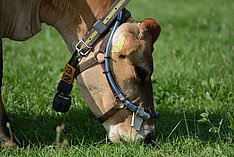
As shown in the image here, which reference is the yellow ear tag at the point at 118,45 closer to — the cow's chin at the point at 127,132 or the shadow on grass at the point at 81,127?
the cow's chin at the point at 127,132

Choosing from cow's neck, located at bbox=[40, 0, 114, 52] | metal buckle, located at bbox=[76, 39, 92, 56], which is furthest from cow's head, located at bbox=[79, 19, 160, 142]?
cow's neck, located at bbox=[40, 0, 114, 52]

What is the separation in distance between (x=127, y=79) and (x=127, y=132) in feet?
1.09

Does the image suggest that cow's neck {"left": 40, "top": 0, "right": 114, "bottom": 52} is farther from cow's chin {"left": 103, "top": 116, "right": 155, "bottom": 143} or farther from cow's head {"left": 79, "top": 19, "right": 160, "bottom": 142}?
cow's chin {"left": 103, "top": 116, "right": 155, "bottom": 143}

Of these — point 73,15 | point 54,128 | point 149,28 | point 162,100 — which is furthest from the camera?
point 162,100

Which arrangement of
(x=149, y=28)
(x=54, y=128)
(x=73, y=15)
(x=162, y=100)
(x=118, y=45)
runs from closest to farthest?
(x=118, y=45) → (x=149, y=28) → (x=73, y=15) → (x=54, y=128) → (x=162, y=100)

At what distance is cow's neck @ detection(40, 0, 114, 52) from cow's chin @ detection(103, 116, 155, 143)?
0.60 metres

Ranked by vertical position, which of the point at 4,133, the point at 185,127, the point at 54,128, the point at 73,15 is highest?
the point at 73,15

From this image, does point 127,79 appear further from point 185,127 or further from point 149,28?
point 185,127

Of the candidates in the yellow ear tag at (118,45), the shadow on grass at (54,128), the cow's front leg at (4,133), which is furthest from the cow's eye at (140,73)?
the cow's front leg at (4,133)

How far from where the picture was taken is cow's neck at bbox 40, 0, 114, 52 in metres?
4.22

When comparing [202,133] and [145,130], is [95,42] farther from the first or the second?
[202,133]

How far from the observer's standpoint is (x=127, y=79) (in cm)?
409

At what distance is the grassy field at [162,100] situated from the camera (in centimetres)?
405

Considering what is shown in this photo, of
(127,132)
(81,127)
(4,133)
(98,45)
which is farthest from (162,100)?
(4,133)
